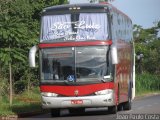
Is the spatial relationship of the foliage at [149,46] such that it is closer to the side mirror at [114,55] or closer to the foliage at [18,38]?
the foliage at [18,38]

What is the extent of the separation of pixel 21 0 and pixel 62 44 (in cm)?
1200

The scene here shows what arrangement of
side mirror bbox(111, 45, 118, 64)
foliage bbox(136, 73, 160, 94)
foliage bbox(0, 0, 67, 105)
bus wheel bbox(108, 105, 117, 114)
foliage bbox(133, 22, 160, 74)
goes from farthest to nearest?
foliage bbox(133, 22, 160, 74) < foliage bbox(136, 73, 160, 94) < foliage bbox(0, 0, 67, 105) < bus wheel bbox(108, 105, 117, 114) < side mirror bbox(111, 45, 118, 64)

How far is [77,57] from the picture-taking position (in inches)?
866

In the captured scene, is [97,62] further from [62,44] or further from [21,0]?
[21,0]

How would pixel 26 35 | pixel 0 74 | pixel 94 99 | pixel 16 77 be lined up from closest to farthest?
pixel 94 99, pixel 26 35, pixel 0 74, pixel 16 77

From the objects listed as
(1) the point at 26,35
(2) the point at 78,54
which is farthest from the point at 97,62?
(1) the point at 26,35

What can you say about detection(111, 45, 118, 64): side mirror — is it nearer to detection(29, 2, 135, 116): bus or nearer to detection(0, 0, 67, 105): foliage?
detection(29, 2, 135, 116): bus

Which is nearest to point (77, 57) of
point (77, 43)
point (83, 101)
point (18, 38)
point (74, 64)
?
point (74, 64)

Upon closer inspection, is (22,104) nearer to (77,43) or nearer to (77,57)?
(77,57)

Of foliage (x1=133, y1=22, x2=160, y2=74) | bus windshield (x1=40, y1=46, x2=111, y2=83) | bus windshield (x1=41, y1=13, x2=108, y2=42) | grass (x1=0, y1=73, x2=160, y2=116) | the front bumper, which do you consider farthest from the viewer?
foliage (x1=133, y1=22, x2=160, y2=74)

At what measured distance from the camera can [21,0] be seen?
33438 mm

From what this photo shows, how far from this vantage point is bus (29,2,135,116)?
21.8 meters

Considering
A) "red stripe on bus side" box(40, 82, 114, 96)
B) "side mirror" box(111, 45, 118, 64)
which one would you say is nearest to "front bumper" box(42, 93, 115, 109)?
"red stripe on bus side" box(40, 82, 114, 96)

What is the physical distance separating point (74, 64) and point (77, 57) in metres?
0.29
